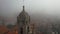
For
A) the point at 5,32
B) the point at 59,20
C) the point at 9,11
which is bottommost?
the point at 5,32

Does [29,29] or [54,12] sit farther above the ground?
[54,12]

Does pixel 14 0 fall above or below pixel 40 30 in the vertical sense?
above

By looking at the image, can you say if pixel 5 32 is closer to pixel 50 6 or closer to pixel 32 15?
pixel 32 15

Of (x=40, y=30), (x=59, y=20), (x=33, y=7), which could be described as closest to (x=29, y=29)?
(x=40, y=30)

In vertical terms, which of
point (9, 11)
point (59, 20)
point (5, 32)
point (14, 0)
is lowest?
point (5, 32)

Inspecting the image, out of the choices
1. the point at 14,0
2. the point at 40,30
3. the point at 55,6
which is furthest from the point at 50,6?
the point at 14,0

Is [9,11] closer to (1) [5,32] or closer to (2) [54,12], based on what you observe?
(1) [5,32]
